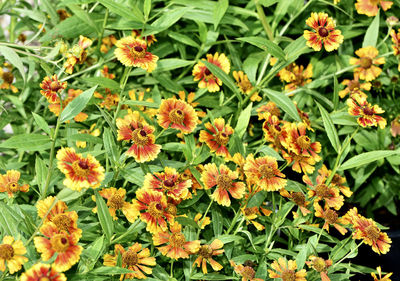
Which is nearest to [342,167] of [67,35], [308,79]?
[308,79]

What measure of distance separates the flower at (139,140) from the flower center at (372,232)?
567 mm

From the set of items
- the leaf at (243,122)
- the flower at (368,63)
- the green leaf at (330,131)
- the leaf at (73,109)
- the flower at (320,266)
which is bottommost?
the flower at (320,266)

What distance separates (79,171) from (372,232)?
2.42 feet

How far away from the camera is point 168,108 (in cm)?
124

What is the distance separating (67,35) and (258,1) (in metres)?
0.65

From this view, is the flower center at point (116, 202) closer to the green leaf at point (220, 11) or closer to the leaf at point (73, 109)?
the leaf at point (73, 109)

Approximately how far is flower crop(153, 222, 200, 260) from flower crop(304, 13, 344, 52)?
640 mm

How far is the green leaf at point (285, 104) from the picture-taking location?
4.52ft

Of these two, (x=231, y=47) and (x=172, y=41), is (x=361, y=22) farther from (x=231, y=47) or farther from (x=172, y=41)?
(x=172, y=41)

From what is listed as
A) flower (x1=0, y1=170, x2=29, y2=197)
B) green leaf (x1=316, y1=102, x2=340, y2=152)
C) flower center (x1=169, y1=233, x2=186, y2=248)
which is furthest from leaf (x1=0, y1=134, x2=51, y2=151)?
green leaf (x1=316, y1=102, x2=340, y2=152)

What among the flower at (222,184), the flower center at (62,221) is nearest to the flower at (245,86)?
the flower at (222,184)

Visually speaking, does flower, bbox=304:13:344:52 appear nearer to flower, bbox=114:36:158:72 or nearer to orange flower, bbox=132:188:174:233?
flower, bbox=114:36:158:72

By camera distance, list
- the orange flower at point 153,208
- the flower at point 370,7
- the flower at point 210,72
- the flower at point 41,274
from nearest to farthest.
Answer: the flower at point 41,274, the orange flower at point 153,208, the flower at point 210,72, the flower at point 370,7

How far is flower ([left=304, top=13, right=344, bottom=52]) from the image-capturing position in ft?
4.38
